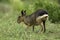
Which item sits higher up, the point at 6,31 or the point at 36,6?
the point at 36,6

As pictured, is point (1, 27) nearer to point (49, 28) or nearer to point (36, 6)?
point (49, 28)

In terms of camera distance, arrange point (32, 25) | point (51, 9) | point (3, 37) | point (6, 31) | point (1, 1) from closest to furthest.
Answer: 1. point (3, 37)
2. point (6, 31)
3. point (32, 25)
4. point (51, 9)
5. point (1, 1)

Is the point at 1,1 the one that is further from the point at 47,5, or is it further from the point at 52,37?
the point at 52,37

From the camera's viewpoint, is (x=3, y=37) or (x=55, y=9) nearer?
(x=3, y=37)

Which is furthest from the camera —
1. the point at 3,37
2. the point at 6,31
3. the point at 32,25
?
the point at 32,25

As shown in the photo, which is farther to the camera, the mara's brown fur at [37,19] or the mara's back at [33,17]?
the mara's back at [33,17]

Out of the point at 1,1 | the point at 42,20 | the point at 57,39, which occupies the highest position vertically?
the point at 1,1

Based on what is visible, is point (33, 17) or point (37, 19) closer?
point (37, 19)

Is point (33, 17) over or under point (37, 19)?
over

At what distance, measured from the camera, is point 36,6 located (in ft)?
60.3

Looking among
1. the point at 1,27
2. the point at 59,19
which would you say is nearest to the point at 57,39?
the point at 1,27

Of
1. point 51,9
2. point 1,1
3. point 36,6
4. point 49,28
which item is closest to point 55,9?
point 51,9

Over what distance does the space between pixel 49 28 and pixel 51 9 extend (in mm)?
3171

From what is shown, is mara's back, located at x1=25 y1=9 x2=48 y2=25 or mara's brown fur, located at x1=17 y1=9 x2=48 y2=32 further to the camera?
mara's back, located at x1=25 y1=9 x2=48 y2=25
